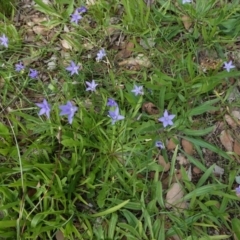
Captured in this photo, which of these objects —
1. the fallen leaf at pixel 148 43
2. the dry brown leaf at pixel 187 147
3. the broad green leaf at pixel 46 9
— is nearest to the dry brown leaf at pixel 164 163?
the dry brown leaf at pixel 187 147

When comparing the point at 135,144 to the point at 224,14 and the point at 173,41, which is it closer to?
the point at 173,41

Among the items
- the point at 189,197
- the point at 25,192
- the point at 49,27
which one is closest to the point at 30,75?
the point at 49,27

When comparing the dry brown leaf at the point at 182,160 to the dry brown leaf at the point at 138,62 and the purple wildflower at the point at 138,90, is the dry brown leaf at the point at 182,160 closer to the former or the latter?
the purple wildflower at the point at 138,90

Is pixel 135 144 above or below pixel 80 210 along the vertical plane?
above

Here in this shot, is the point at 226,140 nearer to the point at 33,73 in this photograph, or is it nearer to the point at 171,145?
the point at 171,145

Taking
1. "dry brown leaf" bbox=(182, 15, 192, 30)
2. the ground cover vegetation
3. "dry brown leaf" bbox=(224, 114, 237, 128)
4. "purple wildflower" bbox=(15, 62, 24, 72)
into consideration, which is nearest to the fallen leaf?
the ground cover vegetation

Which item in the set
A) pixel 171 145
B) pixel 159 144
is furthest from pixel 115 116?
pixel 171 145
